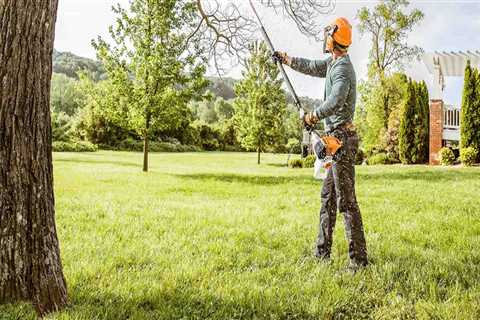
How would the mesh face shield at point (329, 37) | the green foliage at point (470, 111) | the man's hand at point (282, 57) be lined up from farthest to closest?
the green foliage at point (470, 111)
the man's hand at point (282, 57)
the mesh face shield at point (329, 37)

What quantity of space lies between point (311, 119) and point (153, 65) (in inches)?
561

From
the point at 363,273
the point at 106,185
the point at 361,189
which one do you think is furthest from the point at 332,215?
the point at 106,185

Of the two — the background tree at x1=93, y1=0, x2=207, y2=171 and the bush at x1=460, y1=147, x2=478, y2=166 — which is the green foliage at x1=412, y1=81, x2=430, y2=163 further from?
the background tree at x1=93, y1=0, x2=207, y2=171

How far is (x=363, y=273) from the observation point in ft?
14.1

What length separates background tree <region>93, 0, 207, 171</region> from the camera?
17859mm

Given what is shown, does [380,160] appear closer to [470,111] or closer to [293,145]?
[470,111]

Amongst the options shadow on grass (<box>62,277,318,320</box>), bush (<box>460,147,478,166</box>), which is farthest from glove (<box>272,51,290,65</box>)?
bush (<box>460,147,478,166</box>)

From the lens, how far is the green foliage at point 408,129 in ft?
80.1

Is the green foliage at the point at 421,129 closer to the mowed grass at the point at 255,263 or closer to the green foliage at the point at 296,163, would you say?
the green foliage at the point at 296,163

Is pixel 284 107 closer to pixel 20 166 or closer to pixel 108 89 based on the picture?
pixel 108 89

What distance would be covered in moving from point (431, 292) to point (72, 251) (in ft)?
12.2

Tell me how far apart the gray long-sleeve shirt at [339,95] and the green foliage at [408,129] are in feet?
70.3

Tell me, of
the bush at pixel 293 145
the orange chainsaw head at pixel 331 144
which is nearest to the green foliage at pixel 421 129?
the bush at pixel 293 145

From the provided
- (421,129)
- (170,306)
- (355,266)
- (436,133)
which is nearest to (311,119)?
(355,266)
